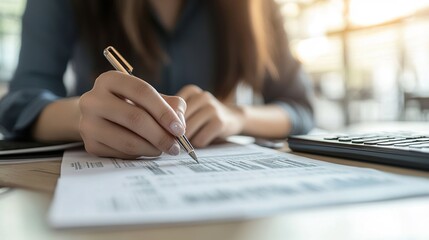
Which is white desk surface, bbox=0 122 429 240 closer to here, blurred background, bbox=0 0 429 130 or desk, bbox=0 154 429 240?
desk, bbox=0 154 429 240

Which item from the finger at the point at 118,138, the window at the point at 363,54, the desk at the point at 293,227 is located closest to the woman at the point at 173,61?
the finger at the point at 118,138

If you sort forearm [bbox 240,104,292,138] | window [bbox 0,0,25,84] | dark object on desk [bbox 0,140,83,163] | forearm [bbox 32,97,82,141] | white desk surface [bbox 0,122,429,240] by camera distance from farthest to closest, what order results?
window [bbox 0,0,25,84], forearm [bbox 240,104,292,138], forearm [bbox 32,97,82,141], dark object on desk [bbox 0,140,83,163], white desk surface [bbox 0,122,429,240]

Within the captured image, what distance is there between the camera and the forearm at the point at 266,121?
70 centimetres

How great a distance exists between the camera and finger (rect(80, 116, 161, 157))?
0.40 metres

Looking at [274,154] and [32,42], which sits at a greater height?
[32,42]

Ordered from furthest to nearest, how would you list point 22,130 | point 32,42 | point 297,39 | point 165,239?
1. point 297,39
2. point 32,42
3. point 22,130
4. point 165,239

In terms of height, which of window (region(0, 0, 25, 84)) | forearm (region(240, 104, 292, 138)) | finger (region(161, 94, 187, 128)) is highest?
window (region(0, 0, 25, 84))

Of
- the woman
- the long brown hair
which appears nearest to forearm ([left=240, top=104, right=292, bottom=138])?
the woman

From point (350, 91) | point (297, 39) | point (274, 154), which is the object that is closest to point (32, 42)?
point (274, 154)

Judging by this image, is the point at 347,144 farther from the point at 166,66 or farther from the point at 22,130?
the point at 166,66

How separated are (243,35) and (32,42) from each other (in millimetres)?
446

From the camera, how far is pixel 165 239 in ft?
0.56

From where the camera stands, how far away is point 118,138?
40cm

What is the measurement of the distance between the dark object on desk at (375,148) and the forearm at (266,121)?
214 mm
